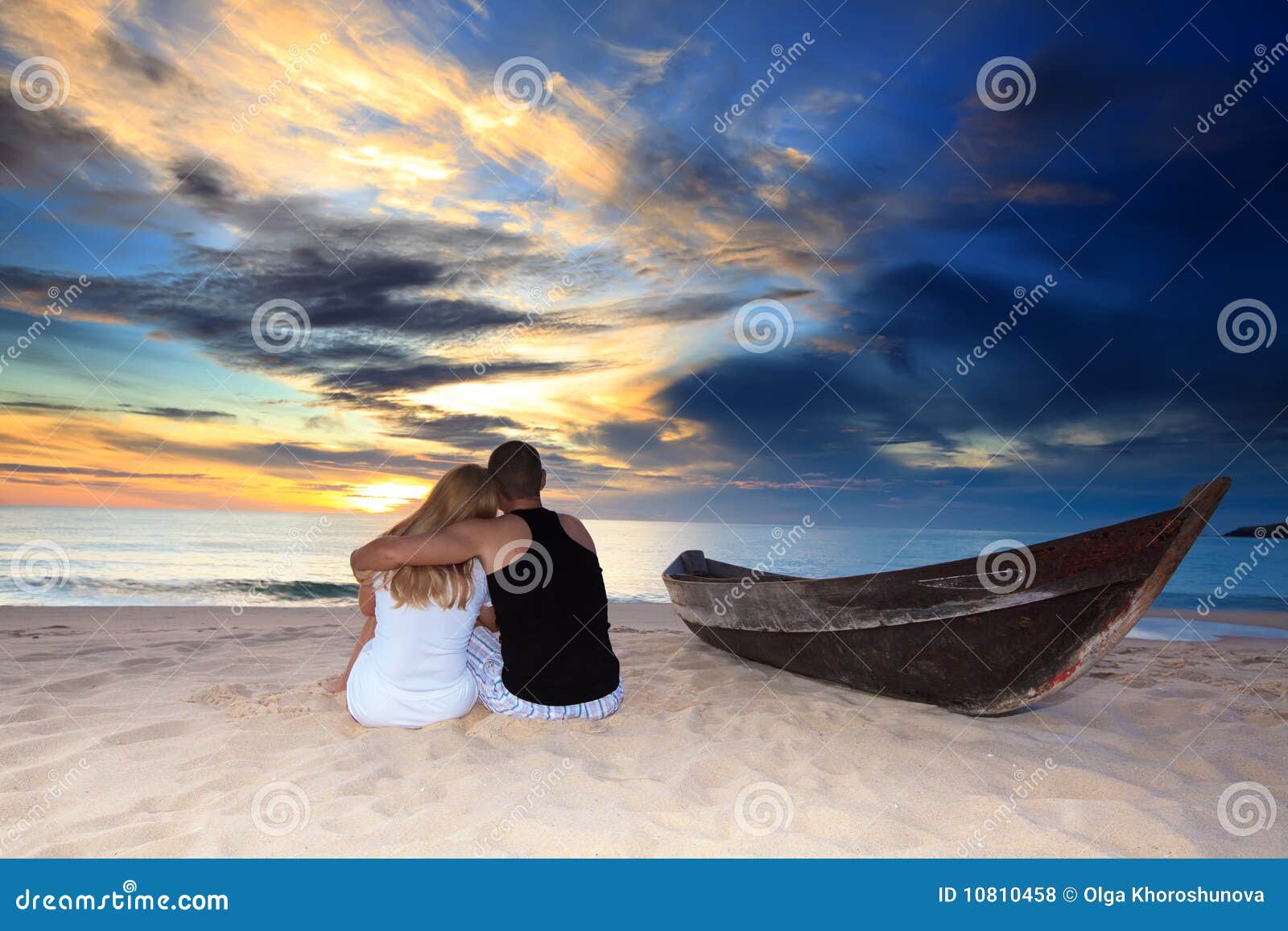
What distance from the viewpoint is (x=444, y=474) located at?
4348 millimetres

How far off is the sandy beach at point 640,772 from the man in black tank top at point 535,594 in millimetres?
158

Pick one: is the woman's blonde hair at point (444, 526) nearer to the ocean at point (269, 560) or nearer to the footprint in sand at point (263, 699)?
the footprint in sand at point (263, 699)

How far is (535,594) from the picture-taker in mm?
4316

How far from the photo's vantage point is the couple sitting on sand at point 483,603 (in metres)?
4.18

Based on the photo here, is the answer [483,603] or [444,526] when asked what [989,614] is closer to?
[483,603]

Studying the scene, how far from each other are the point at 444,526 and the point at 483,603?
1.79 feet

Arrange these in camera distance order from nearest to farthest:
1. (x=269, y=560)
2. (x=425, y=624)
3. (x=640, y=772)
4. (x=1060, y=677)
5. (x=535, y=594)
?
(x=640, y=772)
(x=425, y=624)
(x=535, y=594)
(x=1060, y=677)
(x=269, y=560)

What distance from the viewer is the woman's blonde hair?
4156 mm

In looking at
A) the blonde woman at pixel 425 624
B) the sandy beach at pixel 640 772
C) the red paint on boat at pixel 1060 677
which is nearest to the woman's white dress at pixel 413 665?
the blonde woman at pixel 425 624

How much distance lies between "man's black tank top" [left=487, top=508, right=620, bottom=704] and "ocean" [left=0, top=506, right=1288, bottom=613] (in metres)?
9.51

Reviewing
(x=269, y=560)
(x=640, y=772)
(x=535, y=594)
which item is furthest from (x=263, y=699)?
(x=269, y=560)

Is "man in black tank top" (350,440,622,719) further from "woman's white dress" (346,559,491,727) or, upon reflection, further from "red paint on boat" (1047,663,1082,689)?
"red paint on boat" (1047,663,1082,689)

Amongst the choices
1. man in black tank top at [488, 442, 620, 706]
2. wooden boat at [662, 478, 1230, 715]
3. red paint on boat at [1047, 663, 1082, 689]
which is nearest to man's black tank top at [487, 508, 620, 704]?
man in black tank top at [488, 442, 620, 706]

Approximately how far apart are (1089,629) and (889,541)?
133 feet
